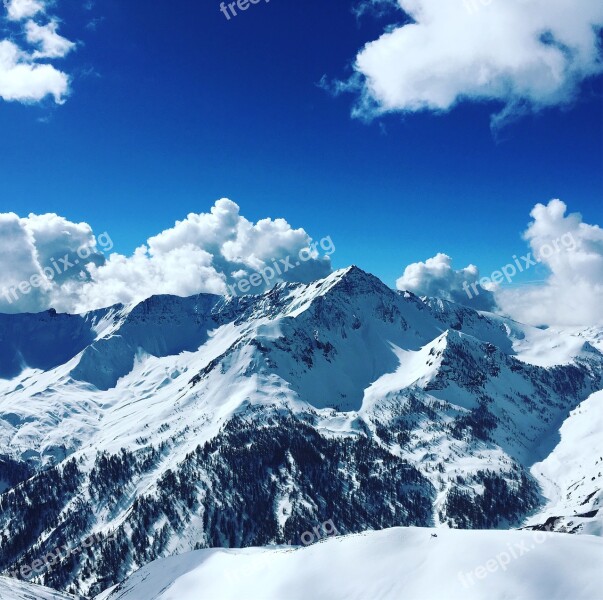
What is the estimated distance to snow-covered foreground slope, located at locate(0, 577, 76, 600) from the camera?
12156 centimetres

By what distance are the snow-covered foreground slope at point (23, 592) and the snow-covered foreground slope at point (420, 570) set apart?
36472mm

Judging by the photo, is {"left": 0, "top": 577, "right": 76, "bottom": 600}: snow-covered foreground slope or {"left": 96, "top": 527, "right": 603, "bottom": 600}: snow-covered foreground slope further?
{"left": 0, "top": 577, "right": 76, "bottom": 600}: snow-covered foreground slope

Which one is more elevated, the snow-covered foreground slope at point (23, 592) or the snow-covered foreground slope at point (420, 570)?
the snow-covered foreground slope at point (23, 592)

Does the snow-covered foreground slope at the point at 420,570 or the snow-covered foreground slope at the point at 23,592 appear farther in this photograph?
the snow-covered foreground slope at the point at 23,592

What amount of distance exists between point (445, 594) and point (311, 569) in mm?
32101

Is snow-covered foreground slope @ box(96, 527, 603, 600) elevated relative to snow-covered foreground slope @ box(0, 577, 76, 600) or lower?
lower

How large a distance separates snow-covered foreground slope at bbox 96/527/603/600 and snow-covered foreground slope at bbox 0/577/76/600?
3647 cm

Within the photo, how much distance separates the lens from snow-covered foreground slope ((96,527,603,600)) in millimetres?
81062

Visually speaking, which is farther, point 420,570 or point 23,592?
point 23,592

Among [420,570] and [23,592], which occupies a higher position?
[23,592]

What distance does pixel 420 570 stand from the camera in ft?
299

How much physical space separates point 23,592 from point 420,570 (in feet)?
368

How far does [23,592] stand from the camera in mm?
130750

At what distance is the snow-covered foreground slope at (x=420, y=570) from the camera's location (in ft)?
266
